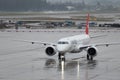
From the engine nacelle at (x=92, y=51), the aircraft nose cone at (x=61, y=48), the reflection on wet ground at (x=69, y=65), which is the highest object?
the aircraft nose cone at (x=61, y=48)

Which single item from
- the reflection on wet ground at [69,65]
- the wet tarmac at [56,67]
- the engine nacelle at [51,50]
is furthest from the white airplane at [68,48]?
the reflection on wet ground at [69,65]

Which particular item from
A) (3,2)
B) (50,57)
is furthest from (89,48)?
(3,2)

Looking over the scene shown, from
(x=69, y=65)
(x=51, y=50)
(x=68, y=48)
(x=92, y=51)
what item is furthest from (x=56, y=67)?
(x=92, y=51)

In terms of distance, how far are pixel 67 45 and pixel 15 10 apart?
126 m

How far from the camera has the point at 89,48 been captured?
156 ft

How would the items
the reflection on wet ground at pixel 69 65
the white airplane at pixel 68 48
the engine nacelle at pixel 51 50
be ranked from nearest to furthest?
the reflection on wet ground at pixel 69 65, the white airplane at pixel 68 48, the engine nacelle at pixel 51 50

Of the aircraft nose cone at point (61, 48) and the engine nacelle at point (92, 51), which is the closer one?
the aircraft nose cone at point (61, 48)

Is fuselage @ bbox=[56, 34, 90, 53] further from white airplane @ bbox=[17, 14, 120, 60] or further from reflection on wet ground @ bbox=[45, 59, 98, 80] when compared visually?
reflection on wet ground @ bbox=[45, 59, 98, 80]

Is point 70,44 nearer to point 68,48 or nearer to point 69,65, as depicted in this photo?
point 68,48

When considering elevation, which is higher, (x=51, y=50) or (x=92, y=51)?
(x=51, y=50)

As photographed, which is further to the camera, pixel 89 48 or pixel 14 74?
pixel 89 48

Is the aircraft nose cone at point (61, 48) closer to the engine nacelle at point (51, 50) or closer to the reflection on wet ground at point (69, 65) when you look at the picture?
the reflection on wet ground at point (69, 65)

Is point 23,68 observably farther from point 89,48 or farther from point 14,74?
point 89,48

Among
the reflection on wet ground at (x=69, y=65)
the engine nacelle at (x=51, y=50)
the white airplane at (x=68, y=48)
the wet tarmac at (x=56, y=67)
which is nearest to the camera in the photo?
the wet tarmac at (x=56, y=67)
